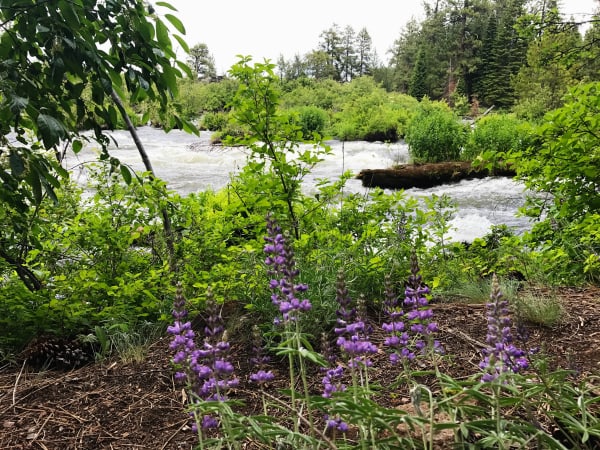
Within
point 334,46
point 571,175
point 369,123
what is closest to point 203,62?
point 334,46

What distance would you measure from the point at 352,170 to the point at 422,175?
5.20 meters

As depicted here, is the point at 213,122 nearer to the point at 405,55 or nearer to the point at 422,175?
the point at 422,175

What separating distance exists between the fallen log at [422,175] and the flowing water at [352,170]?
0.27 metres

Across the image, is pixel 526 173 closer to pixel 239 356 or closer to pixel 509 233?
pixel 509 233

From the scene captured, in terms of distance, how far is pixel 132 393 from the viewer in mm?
2275

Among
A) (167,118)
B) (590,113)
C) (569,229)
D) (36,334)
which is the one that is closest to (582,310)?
(569,229)

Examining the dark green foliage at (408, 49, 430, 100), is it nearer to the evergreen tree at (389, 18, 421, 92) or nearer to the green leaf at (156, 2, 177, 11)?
the evergreen tree at (389, 18, 421, 92)

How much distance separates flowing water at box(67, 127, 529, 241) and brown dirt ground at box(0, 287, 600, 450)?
446 cm

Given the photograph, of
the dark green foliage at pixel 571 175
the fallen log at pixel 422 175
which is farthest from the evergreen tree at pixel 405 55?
the dark green foliage at pixel 571 175

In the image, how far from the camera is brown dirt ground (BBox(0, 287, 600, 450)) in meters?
1.92

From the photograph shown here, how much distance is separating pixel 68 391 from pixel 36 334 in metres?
0.75

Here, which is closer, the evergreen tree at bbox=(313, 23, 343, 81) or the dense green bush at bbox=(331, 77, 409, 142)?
the dense green bush at bbox=(331, 77, 409, 142)

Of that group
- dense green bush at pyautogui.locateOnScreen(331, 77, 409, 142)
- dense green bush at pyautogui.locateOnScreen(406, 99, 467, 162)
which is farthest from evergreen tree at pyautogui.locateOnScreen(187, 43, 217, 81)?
dense green bush at pyautogui.locateOnScreen(406, 99, 467, 162)

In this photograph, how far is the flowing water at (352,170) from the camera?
382 inches
